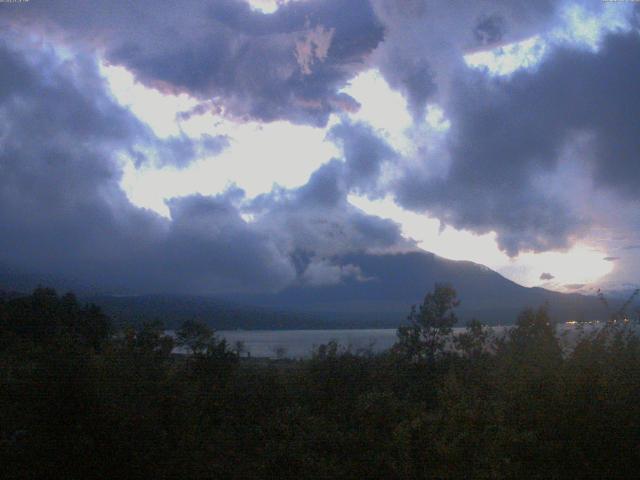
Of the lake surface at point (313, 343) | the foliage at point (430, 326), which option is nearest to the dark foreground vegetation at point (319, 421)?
the lake surface at point (313, 343)

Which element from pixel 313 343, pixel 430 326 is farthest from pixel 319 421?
pixel 430 326

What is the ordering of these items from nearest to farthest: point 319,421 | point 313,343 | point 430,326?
point 319,421
point 313,343
point 430,326

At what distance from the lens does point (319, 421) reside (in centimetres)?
826

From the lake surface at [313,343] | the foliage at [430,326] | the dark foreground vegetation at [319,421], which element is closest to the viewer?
the dark foreground vegetation at [319,421]

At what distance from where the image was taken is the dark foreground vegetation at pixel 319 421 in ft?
22.9

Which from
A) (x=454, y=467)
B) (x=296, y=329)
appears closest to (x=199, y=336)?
(x=454, y=467)

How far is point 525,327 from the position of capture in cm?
1547

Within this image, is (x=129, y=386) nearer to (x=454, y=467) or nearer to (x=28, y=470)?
(x=28, y=470)

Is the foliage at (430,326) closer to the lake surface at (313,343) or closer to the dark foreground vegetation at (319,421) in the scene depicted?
the lake surface at (313,343)

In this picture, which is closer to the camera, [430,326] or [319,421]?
[319,421]

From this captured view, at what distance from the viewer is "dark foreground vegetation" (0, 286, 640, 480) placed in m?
6.97

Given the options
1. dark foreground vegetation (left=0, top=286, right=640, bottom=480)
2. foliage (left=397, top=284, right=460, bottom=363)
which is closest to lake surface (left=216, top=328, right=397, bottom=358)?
foliage (left=397, top=284, right=460, bottom=363)

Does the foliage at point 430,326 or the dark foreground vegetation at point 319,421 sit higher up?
the foliage at point 430,326

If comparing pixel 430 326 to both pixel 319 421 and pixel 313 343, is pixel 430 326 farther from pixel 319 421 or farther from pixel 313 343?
pixel 319 421
